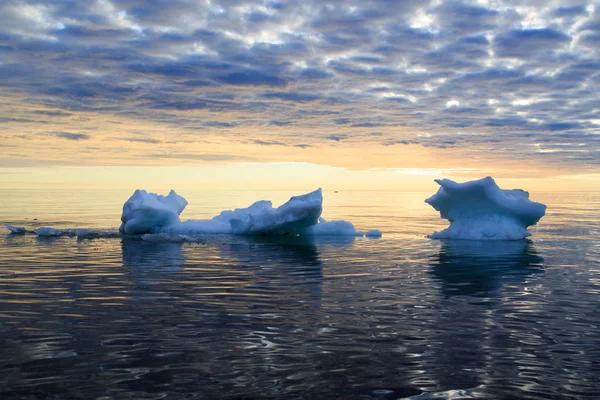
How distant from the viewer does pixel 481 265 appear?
16938mm

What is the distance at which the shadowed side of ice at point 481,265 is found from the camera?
13.3m

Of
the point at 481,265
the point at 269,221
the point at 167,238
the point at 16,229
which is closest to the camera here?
the point at 481,265

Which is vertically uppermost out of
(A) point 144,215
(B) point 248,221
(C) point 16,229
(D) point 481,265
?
(A) point 144,215

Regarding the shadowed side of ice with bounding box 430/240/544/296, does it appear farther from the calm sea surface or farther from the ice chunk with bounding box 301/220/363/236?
the ice chunk with bounding box 301/220/363/236

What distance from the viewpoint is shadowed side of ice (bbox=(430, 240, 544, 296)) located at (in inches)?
522

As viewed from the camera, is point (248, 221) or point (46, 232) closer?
point (46, 232)

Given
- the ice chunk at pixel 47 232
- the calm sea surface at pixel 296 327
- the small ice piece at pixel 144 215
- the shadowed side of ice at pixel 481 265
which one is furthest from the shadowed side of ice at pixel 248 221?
the calm sea surface at pixel 296 327

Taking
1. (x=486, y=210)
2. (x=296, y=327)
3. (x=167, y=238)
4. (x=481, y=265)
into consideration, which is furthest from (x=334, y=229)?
(x=296, y=327)

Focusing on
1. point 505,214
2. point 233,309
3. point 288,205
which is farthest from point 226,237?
point 233,309

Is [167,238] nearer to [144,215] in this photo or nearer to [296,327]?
[144,215]

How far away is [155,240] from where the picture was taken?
77.4 ft

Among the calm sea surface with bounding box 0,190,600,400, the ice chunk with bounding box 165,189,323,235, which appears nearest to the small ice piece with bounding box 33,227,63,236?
the ice chunk with bounding box 165,189,323,235

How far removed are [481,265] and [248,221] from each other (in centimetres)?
1266

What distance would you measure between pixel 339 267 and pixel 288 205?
960 centimetres
